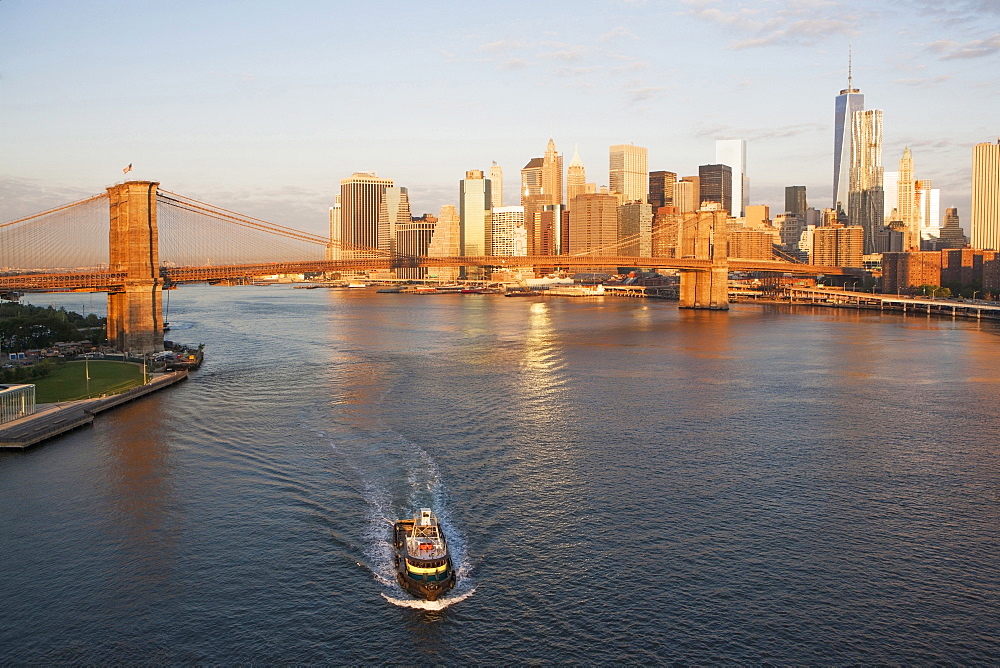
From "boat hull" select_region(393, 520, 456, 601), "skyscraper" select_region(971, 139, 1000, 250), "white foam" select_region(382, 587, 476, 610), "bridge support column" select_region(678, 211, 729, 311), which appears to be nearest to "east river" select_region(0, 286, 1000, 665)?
"white foam" select_region(382, 587, 476, 610)

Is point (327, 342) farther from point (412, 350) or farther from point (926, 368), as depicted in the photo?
point (926, 368)

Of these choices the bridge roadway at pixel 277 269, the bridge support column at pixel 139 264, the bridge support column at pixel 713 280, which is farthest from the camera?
the bridge support column at pixel 713 280

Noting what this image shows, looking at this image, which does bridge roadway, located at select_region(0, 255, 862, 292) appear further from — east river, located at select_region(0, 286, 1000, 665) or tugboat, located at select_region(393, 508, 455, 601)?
tugboat, located at select_region(393, 508, 455, 601)

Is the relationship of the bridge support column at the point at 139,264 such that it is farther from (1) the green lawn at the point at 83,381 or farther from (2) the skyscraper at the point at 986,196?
(2) the skyscraper at the point at 986,196

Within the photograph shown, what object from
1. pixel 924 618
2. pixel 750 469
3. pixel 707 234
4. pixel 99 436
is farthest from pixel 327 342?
pixel 707 234

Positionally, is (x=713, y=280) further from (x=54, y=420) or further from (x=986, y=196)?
(x=986, y=196)

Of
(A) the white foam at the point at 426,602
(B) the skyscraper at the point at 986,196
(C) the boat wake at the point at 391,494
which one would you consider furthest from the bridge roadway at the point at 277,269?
(B) the skyscraper at the point at 986,196

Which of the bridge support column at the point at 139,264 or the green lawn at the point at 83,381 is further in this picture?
the bridge support column at the point at 139,264
